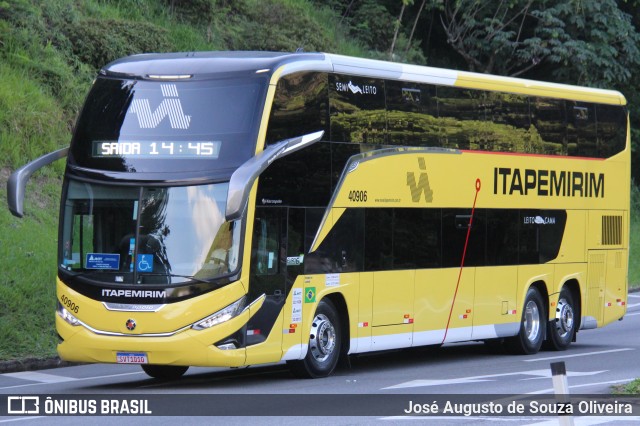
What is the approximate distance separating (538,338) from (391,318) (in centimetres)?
462

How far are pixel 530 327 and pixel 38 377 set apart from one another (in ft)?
28.0

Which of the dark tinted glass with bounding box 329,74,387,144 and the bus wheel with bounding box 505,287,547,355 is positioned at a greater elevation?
the dark tinted glass with bounding box 329,74,387,144

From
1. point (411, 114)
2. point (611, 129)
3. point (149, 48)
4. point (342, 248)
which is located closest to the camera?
point (342, 248)

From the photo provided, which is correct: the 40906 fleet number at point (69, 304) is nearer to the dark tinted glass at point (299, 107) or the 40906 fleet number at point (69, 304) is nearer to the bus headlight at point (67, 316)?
the bus headlight at point (67, 316)

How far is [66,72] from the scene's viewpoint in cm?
2784

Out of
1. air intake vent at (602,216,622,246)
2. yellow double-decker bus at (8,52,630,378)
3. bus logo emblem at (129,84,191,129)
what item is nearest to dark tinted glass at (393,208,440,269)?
yellow double-decker bus at (8,52,630,378)

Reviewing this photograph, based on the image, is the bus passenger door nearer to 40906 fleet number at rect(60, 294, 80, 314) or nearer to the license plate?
the license plate

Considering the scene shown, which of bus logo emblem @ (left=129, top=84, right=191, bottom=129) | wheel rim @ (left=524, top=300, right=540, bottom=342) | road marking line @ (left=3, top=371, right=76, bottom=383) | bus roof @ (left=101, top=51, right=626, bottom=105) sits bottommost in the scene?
road marking line @ (left=3, top=371, right=76, bottom=383)

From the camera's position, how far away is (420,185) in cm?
1848

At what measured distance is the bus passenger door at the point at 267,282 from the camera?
15.2 m

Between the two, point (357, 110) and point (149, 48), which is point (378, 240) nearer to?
point (357, 110)

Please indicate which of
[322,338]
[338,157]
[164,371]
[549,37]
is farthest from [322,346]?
[549,37]

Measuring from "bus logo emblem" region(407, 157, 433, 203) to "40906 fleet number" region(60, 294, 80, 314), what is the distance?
5.44 m

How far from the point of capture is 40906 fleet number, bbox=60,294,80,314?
15203mm
